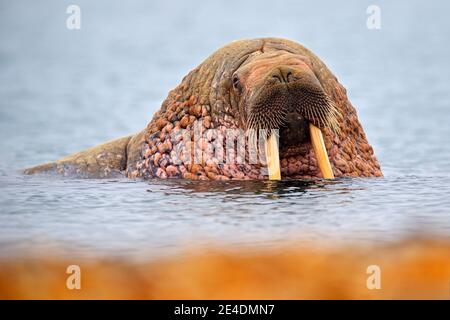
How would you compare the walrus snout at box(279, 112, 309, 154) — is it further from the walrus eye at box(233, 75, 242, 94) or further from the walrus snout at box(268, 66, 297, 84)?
the walrus eye at box(233, 75, 242, 94)

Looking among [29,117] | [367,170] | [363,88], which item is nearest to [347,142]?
[367,170]

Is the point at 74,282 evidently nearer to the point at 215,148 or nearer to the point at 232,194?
the point at 232,194

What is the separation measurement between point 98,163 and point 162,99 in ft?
59.7

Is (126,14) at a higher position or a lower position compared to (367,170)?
higher

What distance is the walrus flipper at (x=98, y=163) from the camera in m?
11.6

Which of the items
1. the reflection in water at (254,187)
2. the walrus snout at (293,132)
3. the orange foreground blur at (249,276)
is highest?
the walrus snout at (293,132)

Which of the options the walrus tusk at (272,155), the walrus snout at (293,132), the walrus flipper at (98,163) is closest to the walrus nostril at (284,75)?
the walrus snout at (293,132)

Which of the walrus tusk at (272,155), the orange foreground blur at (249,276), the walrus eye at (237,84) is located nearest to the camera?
the orange foreground blur at (249,276)

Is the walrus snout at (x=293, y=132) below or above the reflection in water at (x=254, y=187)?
above

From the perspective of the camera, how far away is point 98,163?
11.7 meters

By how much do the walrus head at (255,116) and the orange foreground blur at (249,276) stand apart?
3466 mm

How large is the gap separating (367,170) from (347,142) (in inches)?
16.0

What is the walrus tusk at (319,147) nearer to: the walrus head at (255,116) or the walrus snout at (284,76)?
the walrus head at (255,116)

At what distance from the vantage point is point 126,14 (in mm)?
51688
